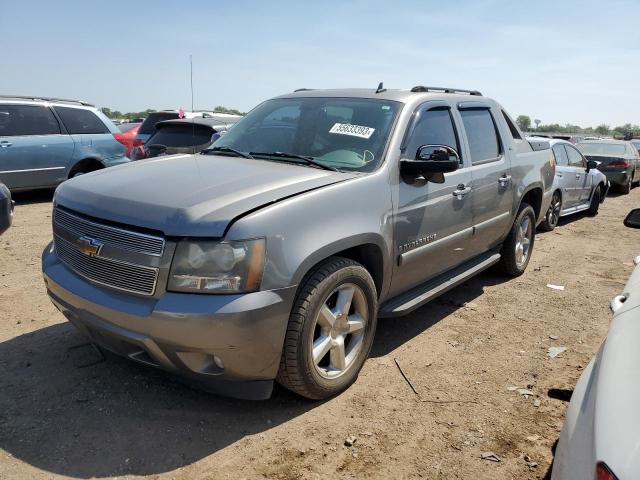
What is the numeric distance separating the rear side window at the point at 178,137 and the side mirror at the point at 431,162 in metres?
4.85

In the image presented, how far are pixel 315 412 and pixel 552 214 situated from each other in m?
7.15

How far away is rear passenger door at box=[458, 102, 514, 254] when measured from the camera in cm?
443

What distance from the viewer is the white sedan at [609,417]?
1.38 meters

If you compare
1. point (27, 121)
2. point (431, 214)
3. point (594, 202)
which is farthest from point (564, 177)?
point (27, 121)

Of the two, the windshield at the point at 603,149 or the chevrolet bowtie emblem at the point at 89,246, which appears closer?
the chevrolet bowtie emblem at the point at 89,246

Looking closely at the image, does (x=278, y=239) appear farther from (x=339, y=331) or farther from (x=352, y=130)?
(x=352, y=130)

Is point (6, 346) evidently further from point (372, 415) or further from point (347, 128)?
point (347, 128)

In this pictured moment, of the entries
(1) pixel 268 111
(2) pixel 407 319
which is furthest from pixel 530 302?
(1) pixel 268 111

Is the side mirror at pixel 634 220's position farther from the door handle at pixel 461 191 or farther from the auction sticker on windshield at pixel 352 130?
the auction sticker on windshield at pixel 352 130

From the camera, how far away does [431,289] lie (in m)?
3.96

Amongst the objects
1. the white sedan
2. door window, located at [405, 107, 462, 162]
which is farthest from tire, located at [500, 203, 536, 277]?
the white sedan

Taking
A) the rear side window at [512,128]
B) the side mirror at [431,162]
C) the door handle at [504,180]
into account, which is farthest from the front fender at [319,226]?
the rear side window at [512,128]

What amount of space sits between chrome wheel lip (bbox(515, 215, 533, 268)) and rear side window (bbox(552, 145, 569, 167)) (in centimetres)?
409

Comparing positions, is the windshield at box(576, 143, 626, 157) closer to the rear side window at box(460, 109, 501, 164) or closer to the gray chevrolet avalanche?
the rear side window at box(460, 109, 501, 164)
